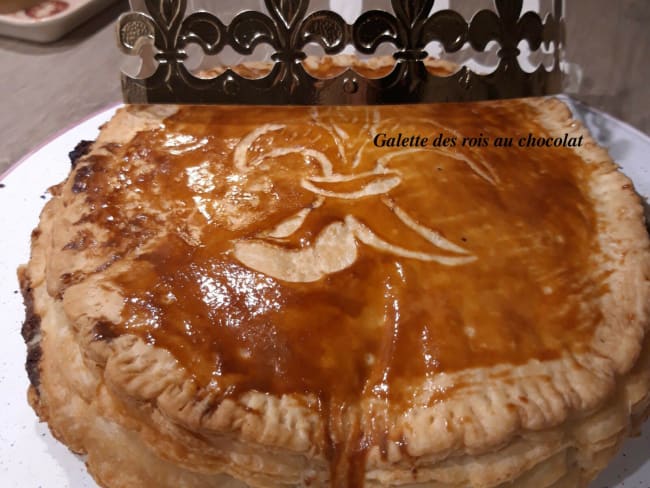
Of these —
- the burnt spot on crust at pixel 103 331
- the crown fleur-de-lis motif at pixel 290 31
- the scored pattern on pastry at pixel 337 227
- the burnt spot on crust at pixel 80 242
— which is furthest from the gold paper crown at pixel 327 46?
the burnt spot on crust at pixel 103 331

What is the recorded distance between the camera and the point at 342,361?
1469mm

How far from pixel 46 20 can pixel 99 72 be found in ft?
1.71

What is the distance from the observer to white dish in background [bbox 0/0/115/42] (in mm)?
4179

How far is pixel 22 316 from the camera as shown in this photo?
2.07 meters

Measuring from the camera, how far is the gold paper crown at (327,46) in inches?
76.7

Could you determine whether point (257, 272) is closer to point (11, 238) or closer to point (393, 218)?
point (393, 218)

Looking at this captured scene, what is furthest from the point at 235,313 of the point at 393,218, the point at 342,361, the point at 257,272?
the point at 393,218

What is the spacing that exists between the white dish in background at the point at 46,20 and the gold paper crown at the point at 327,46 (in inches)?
104

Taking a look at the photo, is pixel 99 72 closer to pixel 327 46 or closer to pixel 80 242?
pixel 327 46

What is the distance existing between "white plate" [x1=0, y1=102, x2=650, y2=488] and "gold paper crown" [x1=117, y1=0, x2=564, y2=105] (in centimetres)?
69

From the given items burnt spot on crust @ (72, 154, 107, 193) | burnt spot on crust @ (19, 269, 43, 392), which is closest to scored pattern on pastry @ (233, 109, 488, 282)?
burnt spot on crust @ (72, 154, 107, 193)

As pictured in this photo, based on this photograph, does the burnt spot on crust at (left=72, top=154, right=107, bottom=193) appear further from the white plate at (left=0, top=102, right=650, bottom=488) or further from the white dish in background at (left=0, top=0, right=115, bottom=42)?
the white dish in background at (left=0, top=0, right=115, bottom=42)

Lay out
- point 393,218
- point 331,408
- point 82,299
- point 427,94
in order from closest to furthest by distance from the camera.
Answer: point 331,408 < point 82,299 < point 393,218 < point 427,94

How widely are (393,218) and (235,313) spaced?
519 millimetres
